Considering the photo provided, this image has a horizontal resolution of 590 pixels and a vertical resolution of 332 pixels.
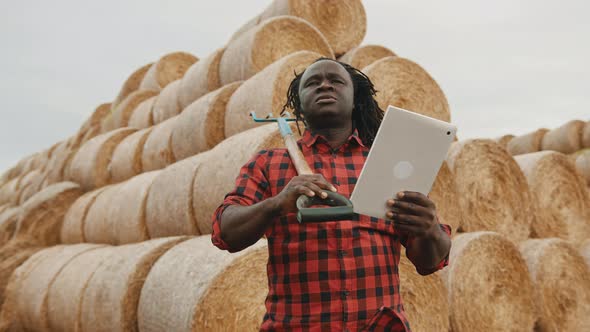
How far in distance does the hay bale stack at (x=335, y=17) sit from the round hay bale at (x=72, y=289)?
267cm

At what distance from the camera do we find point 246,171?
58.4 inches

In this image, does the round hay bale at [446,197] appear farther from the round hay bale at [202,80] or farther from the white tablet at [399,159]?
the round hay bale at [202,80]

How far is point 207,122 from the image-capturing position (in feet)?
14.0

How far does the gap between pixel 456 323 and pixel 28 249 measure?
4.74 m

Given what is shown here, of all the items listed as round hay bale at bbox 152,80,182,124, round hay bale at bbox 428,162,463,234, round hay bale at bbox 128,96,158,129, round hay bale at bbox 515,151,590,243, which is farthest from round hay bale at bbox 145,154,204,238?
round hay bale at bbox 515,151,590,243

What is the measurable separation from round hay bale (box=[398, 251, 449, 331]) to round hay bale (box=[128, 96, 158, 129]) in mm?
4627

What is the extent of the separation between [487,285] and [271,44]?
2489 millimetres

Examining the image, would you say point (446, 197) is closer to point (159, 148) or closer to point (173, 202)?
point (173, 202)

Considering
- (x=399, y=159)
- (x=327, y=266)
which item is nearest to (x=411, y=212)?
(x=399, y=159)

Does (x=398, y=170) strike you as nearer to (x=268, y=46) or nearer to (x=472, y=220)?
(x=472, y=220)

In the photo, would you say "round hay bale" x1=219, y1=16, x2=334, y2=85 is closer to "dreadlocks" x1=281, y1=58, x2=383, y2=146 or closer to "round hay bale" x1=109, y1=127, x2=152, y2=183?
"round hay bale" x1=109, y1=127, x2=152, y2=183

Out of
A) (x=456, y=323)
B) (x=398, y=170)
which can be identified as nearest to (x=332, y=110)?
(x=398, y=170)

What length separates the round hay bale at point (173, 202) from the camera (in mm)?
3615

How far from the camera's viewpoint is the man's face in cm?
145
